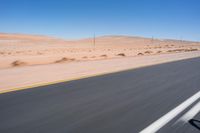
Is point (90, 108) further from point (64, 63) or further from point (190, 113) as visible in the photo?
point (64, 63)

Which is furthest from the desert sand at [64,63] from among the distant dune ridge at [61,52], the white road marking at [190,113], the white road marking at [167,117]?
the white road marking at [190,113]

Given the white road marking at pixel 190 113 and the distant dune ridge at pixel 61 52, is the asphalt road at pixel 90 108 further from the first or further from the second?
the distant dune ridge at pixel 61 52

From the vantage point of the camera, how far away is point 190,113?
7047 millimetres

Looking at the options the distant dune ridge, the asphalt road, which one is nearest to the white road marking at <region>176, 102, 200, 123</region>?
the asphalt road

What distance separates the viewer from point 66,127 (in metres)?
5.60

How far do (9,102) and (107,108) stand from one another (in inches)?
99.1

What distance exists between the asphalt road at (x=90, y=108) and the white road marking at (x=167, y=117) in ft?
0.36

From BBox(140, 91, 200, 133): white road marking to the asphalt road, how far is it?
4.3 inches

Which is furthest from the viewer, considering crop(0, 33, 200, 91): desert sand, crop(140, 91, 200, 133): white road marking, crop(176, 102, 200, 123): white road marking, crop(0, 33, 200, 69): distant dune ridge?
crop(0, 33, 200, 69): distant dune ridge

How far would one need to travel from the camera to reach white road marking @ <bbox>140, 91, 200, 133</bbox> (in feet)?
18.5

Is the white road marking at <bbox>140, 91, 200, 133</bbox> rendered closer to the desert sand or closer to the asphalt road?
the asphalt road

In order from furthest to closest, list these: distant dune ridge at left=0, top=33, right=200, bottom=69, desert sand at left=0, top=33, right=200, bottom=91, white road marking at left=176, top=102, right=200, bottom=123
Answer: distant dune ridge at left=0, top=33, right=200, bottom=69 < desert sand at left=0, top=33, right=200, bottom=91 < white road marking at left=176, top=102, right=200, bottom=123

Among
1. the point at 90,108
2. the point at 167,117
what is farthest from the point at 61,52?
the point at 167,117

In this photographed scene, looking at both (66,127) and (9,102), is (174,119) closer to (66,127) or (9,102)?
(66,127)
